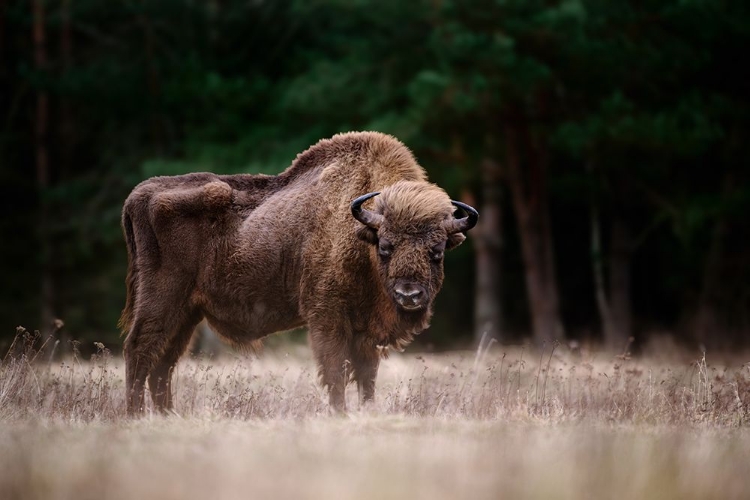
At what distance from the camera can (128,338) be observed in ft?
27.8

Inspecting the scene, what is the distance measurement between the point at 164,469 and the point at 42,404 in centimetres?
317

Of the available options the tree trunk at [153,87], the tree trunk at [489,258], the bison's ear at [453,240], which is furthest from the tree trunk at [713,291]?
the bison's ear at [453,240]

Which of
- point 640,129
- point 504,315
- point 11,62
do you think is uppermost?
point 11,62

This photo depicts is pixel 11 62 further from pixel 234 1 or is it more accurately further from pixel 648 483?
pixel 648 483

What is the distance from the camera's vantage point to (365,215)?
26.1 ft

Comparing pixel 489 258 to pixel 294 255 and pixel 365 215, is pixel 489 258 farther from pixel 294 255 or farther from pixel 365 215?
pixel 365 215

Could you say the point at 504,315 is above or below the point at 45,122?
below

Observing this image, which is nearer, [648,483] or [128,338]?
[648,483]

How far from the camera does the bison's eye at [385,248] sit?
25.6ft

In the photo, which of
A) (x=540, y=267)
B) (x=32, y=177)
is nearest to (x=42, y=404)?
(x=540, y=267)

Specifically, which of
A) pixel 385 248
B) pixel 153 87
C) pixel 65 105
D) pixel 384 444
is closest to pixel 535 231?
pixel 153 87

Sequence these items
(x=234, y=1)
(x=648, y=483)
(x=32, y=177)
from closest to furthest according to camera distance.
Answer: (x=648, y=483)
(x=234, y=1)
(x=32, y=177)

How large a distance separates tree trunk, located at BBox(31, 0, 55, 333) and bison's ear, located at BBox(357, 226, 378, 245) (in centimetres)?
1810

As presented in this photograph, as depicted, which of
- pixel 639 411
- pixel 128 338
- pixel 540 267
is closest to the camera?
pixel 639 411
